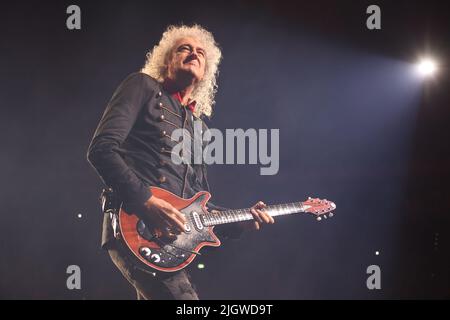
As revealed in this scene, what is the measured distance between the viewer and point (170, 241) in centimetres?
300

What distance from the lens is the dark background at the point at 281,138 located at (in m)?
3.57

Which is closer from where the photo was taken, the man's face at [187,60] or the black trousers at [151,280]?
the black trousers at [151,280]

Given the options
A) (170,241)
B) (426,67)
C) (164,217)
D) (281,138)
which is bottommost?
(170,241)

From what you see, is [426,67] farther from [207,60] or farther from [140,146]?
[140,146]

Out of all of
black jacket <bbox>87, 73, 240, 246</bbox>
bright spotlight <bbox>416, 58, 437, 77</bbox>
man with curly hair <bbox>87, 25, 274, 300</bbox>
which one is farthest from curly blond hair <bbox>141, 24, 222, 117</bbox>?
bright spotlight <bbox>416, 58, 437, 77</bbox>


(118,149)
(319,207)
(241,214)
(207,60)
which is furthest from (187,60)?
(319,207)

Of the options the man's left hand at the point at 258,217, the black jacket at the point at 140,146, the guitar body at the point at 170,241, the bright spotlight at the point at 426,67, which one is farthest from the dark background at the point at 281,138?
the black jacket at the point at 140,146

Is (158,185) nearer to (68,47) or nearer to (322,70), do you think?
(68,47)

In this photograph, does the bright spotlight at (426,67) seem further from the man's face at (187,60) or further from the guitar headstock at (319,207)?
the man's face at (187,60)

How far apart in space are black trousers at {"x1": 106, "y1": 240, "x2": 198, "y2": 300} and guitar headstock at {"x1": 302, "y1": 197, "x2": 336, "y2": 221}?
109 centimetres

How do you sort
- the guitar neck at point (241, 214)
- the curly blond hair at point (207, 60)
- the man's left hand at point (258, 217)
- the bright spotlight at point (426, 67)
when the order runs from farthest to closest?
the bright spotlight at point (426, 67)
the curly blond hair at point (207, 60)
the man's left hand at point (258, 217)
the guitar neck at point (241, 214)

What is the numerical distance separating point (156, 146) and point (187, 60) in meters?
0.72

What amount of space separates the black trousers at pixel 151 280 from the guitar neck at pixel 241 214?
1.24 ft
